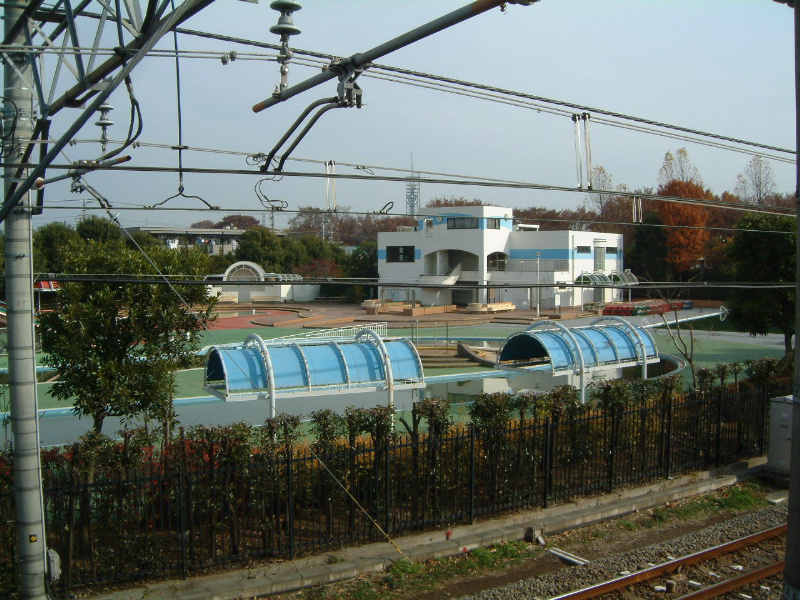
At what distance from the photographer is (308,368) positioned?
501 inches

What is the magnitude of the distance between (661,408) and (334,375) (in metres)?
5.67

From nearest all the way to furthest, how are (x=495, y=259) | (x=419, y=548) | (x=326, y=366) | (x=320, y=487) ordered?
(x=419, y=548) → (x=320, y=487) → (x=326, y=366) → (x=495, y=259)

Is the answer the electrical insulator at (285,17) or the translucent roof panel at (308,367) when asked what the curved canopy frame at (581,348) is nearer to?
the translucent roof panel at (308,367)

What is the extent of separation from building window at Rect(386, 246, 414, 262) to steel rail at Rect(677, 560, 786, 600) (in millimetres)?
45880

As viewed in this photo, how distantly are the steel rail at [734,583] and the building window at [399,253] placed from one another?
45.9m

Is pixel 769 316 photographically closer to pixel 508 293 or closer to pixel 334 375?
pixel 334 375

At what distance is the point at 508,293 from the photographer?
51250mm

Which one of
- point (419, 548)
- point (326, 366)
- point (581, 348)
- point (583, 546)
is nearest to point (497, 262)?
point (581, 348)

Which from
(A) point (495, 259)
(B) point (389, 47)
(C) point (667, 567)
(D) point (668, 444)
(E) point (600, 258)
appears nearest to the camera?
(B) point (389, 47)

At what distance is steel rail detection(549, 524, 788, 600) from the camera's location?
6894 mm

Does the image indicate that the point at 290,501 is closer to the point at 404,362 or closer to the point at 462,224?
the point at 404,362

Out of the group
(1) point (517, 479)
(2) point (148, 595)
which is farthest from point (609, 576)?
(2) point (148, 595)

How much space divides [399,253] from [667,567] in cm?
4658

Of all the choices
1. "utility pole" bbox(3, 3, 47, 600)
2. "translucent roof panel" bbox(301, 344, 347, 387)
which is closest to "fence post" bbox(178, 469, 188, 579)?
"utility pole" bbox(3, 3, 47, 600)
